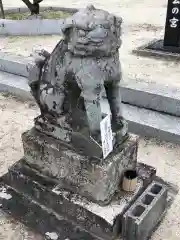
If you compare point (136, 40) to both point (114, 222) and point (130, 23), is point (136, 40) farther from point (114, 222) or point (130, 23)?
point (114, 222)

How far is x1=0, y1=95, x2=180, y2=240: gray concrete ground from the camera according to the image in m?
2.95

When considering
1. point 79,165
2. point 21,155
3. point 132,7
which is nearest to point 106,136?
point 79,165

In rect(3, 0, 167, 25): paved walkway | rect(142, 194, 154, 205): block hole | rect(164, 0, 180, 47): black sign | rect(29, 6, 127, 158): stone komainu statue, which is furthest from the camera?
rect(3, 0, 167, 25): paved walkway

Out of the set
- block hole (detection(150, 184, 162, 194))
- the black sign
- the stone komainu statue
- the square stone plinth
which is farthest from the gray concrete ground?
the black sign

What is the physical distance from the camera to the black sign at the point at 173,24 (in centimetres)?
590

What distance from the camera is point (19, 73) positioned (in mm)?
5520

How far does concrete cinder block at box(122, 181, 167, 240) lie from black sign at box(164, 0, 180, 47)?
12.6 ft

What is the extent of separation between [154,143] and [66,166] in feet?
5.16

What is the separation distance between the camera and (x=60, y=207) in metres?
2.92

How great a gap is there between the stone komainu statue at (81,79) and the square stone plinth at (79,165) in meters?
0.10

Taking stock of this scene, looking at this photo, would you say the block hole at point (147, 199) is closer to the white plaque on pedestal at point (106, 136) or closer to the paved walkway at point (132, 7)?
the white plaque on pedestal at point (106, 136)

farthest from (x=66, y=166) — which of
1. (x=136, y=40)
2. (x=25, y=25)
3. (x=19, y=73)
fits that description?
(x=25, y=25)

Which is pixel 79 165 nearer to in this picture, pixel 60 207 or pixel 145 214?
pixel 60 207

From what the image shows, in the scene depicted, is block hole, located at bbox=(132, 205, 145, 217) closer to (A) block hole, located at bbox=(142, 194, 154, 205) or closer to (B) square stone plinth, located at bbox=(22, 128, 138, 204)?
(A) block hole, located at bbox=(142, 194, 154, 205)
